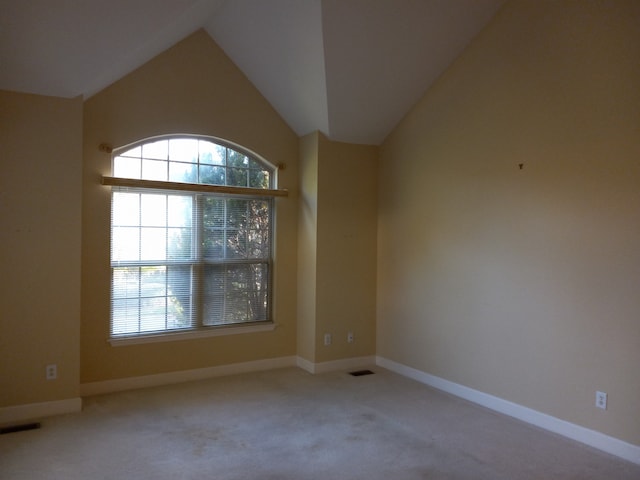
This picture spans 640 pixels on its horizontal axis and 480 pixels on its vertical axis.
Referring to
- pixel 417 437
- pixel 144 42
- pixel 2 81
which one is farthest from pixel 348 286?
pixel 2 81

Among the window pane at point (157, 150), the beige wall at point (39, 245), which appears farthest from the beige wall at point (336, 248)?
the beige wall at point (39, 245)

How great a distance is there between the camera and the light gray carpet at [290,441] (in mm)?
2680

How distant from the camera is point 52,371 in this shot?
3.45m

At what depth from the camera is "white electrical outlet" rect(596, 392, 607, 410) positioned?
298 cm

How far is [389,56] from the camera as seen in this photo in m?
3.89

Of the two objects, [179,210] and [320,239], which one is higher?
[179,210]

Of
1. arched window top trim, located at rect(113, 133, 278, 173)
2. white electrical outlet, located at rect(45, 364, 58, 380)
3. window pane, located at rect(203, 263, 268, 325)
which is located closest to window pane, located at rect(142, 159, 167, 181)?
arched window top trim, located at rect(113, 133, 278, 173)

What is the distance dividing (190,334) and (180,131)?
73.7 inches

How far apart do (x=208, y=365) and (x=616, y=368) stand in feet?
10.9

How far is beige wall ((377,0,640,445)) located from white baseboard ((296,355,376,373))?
545 millimetres

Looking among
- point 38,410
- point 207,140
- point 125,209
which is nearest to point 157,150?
point 207,140

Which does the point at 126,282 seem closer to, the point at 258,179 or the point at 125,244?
the point at 125,244

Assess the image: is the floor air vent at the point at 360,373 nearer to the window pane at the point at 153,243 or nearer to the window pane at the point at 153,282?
the window pane at the point at 153,282

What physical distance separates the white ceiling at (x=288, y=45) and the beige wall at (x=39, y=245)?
0.23m
